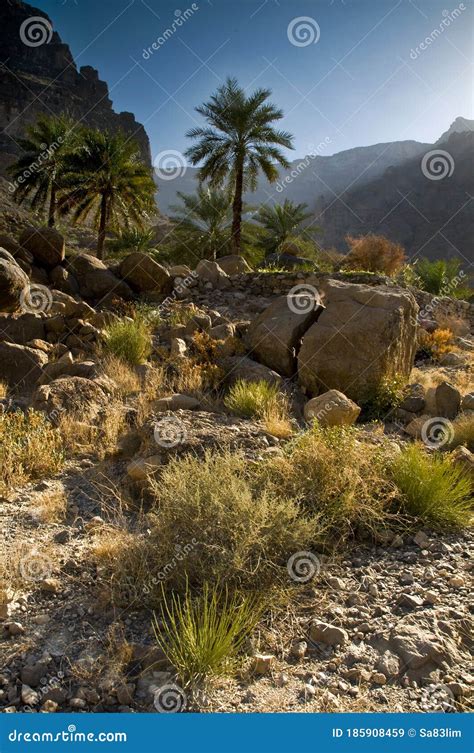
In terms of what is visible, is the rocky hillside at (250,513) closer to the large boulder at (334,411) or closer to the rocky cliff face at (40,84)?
the large boulder at (334,411)

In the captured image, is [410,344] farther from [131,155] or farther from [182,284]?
[131,155]

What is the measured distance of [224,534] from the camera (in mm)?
3002

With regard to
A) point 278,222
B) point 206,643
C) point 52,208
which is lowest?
point 52,208

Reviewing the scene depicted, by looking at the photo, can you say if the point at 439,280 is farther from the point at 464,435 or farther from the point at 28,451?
the point at 28,451

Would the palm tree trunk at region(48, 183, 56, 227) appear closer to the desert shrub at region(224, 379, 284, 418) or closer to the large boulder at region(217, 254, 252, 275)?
the large boulder at region(217, 254, 252, 275)

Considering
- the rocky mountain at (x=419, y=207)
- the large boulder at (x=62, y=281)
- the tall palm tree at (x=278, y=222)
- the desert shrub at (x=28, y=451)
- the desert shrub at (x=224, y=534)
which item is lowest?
the desert shrub at (x=28, y=451)

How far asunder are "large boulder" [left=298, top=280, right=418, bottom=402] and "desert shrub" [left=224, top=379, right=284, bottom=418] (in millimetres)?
859

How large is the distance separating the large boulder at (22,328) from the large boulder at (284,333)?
354cm

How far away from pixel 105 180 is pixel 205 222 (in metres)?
5.05

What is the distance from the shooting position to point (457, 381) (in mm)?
7566

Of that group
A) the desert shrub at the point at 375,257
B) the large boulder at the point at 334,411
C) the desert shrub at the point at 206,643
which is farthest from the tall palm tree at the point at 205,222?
the desert shrub at the point at 206,643

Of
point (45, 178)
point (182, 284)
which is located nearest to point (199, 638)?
point (182, 284)

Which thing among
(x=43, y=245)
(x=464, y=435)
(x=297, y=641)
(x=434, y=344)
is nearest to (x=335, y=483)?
(x=297, y=641)

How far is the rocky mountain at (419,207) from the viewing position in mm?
48531
